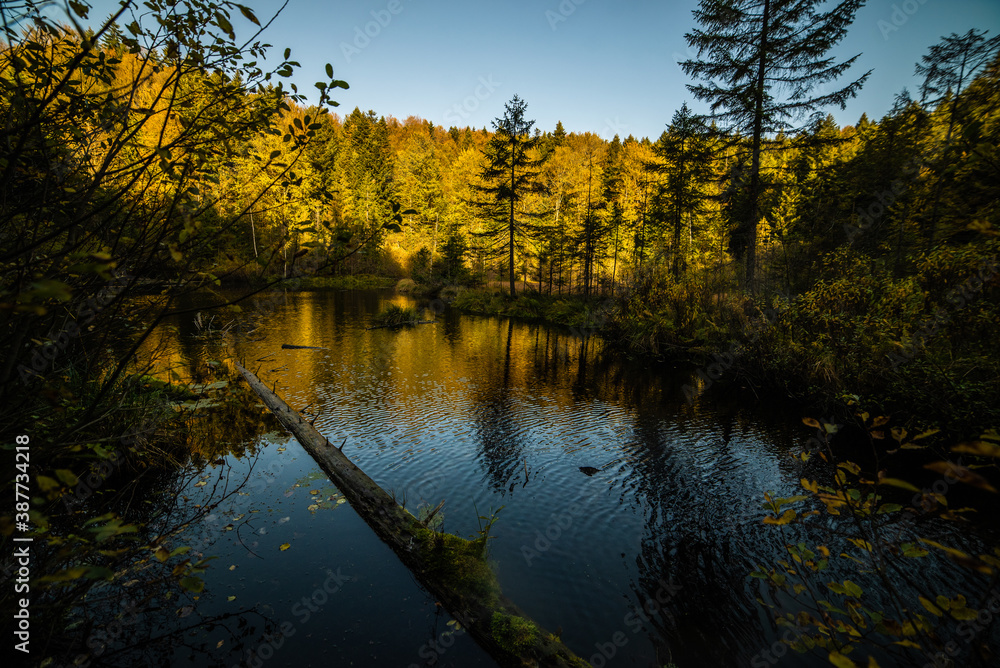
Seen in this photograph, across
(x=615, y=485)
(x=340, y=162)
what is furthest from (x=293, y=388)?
(x=340, y=162)

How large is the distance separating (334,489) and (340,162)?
5042cm

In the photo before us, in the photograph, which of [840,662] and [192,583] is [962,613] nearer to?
[840,662]

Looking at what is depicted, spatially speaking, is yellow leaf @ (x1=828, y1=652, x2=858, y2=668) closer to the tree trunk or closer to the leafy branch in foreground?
the leafy branch in foreground

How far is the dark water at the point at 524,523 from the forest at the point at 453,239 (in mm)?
1070

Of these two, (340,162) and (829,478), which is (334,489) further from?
(340,162)

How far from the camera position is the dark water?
4.16 m

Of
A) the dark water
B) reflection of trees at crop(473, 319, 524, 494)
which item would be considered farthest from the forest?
Answer: reflection of trees at crop(473, 319, 524, 494)

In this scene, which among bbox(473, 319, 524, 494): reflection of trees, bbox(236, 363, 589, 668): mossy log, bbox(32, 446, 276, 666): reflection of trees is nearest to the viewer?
bbox(32, 446, 276, 666): reflection of trees

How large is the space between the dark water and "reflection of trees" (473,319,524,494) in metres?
0.07

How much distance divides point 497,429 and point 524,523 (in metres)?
3.47

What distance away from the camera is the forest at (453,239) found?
2129mm

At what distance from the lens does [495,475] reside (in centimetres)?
757

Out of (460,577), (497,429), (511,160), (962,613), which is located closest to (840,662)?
(962,613)

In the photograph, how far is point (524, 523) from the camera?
6.23 metres
